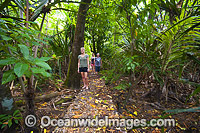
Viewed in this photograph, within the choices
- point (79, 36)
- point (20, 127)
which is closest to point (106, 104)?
point (20, 127)

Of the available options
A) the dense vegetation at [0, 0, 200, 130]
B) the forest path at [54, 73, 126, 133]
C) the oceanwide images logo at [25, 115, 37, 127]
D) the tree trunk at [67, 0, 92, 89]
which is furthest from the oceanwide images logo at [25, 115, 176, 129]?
the tree trunk at [67, 0, 92, 89]

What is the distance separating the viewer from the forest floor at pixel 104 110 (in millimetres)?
1385

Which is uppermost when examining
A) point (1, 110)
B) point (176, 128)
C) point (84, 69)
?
point (84, 69)

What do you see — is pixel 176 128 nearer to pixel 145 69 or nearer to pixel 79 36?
pixel 145 69

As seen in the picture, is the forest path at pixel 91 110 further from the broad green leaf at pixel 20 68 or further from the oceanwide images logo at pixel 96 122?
the broad green leaf at pixel 20 68

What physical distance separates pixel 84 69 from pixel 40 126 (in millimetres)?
1612

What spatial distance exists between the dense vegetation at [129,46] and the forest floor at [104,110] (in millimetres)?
200

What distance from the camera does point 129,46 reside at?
6.24 feet

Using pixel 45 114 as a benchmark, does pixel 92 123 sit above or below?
below

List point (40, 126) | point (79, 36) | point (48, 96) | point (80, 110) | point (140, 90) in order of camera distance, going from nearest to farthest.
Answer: point (40, 126)
point (80, 110)
point (48, 96)
point (140, 90)
point (79, 36)

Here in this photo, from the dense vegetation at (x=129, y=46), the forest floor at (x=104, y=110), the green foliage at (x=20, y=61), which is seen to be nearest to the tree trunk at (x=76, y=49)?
the dense vegetation at (x=129, y=46)

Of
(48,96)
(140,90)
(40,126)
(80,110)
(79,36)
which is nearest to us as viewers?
(40,126)

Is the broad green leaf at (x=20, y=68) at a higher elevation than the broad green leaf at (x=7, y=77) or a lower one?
higher

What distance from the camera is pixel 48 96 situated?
1.86 metres
